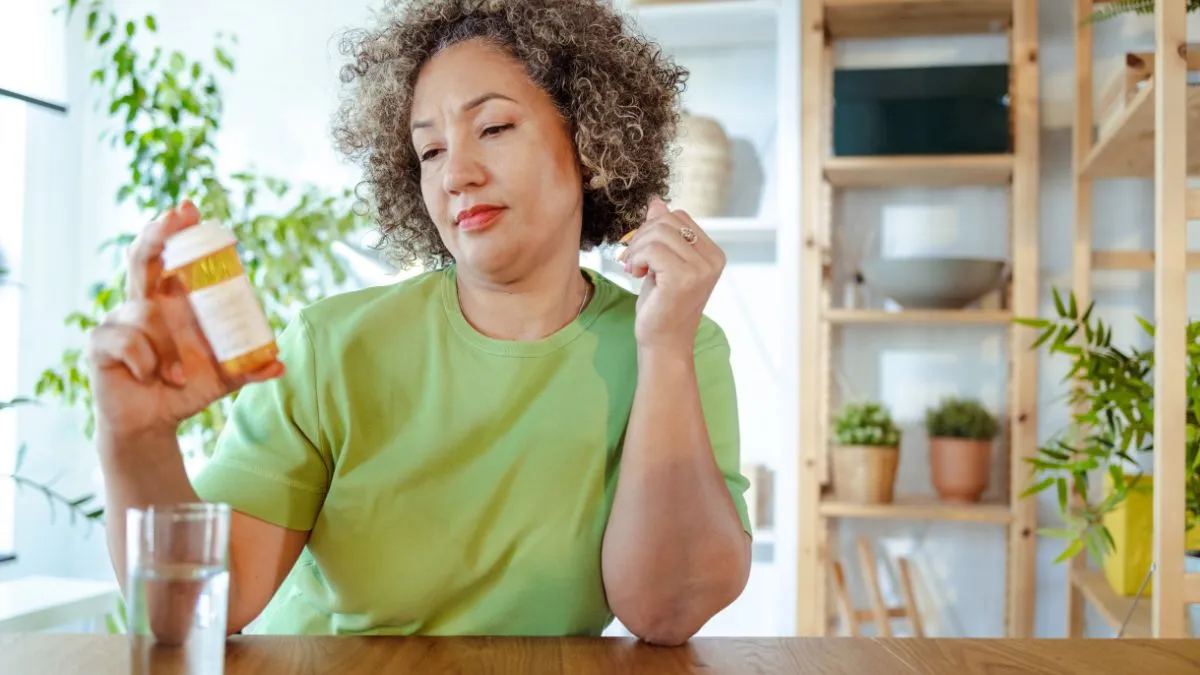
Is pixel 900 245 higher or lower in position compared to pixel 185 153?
lower

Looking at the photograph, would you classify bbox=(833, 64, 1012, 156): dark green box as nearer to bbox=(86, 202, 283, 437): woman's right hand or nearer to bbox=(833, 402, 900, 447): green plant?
bbox=(833, 402, 900, 447): green plant

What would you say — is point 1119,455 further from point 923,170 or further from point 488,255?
point 488,255

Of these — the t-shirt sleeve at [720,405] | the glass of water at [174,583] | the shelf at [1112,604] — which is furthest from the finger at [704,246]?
→ the shelf at [1112,604]

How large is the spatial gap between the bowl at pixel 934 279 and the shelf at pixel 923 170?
209 millimetres

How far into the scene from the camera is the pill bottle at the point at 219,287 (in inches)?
29.6

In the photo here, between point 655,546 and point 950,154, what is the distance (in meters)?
1.77

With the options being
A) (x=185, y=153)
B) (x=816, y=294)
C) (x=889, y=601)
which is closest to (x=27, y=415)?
(x=185, y=153)

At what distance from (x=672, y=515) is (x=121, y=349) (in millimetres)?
506

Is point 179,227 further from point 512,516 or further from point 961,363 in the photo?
point 961,363

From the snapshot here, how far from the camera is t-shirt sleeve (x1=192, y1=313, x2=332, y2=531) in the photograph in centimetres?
106

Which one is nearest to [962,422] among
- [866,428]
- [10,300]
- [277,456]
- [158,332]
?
[866,428]

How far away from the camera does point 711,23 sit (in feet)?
9.16

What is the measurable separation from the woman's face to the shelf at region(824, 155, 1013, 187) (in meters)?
1.51

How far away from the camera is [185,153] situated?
2.76 meters
